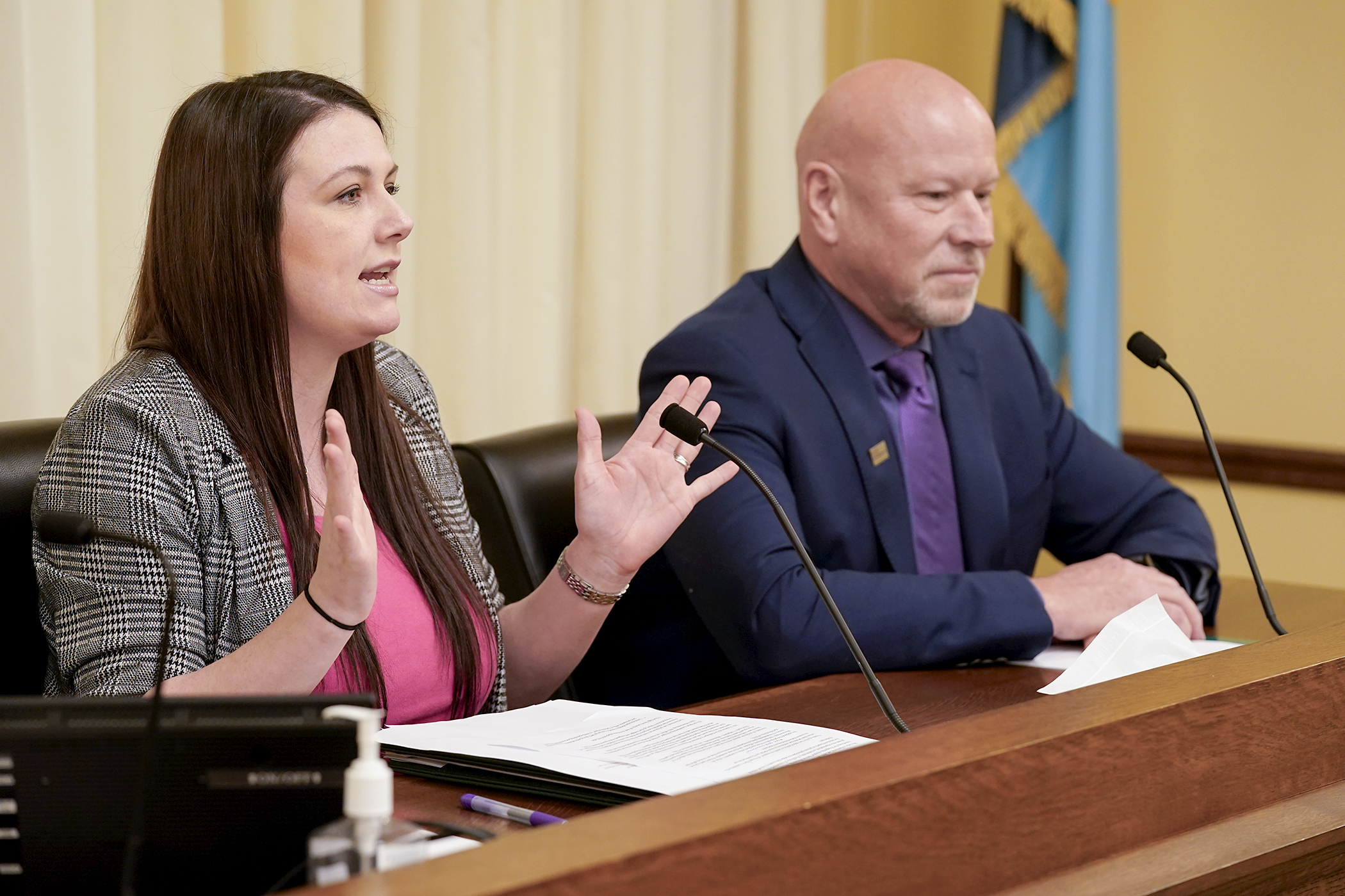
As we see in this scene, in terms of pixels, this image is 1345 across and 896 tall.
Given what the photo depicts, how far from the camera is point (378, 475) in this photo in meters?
1.79

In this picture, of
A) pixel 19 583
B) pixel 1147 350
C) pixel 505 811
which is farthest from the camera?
pixel 1147 350

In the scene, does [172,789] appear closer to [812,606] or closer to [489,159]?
[812,606]

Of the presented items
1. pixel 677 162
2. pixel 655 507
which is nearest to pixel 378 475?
pixel 655 507

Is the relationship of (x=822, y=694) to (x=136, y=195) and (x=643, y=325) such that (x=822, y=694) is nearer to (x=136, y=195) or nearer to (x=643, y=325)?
(x=136, y=195)

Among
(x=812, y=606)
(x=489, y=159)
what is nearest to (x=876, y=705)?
(x=812, y=606)

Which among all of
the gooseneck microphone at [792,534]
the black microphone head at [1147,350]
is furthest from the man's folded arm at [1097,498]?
the gooseneck microphone at [792,534]

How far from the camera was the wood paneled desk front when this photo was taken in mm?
771

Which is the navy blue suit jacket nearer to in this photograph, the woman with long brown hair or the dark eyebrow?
the woman with long brown hair

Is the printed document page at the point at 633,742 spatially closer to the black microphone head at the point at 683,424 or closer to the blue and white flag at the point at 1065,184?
the black microphone head at the point at 683,424

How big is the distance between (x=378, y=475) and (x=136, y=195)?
952 mm

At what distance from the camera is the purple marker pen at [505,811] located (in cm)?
110

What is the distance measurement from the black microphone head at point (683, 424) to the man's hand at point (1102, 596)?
23.7 inches

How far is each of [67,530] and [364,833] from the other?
345 mm

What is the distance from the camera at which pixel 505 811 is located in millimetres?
1126
